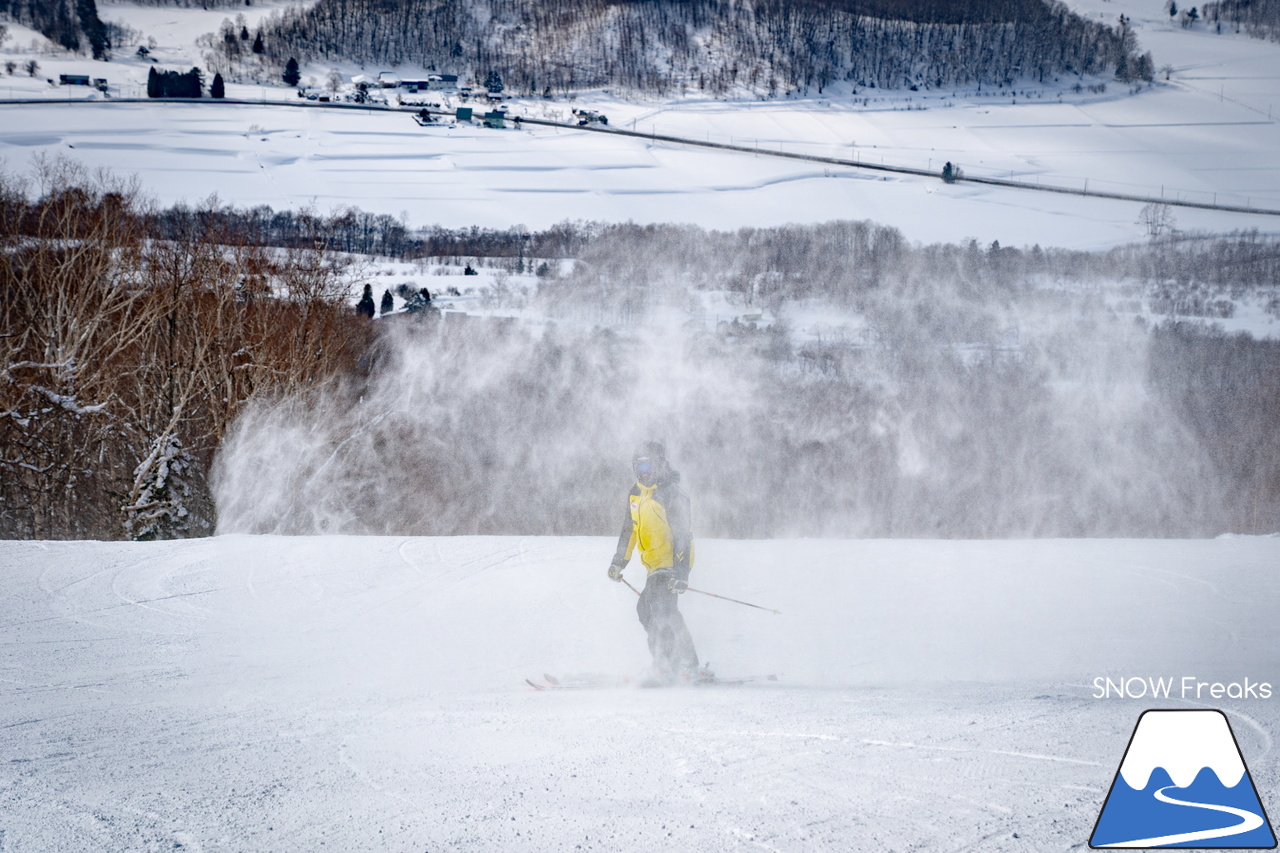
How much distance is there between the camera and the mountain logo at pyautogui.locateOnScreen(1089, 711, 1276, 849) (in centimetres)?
238

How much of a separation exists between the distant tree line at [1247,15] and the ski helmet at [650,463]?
2299 centimetres

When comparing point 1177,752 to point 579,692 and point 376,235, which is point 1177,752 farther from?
point 376,235

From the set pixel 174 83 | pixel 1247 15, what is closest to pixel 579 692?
pixel 1247 15

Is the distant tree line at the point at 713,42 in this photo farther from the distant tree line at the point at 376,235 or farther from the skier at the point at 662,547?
the skier at the point at 662,547

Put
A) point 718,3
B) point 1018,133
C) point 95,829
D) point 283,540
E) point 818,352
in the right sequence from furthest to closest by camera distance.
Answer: point 718,3, point 1018,133, point 818,352, point 283,540, point 95,829

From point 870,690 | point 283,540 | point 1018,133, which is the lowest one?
point 283,540

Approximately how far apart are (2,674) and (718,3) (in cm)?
2864

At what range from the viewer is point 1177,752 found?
274 cm

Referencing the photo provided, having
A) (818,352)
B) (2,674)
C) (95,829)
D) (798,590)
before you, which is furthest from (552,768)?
(818,352)

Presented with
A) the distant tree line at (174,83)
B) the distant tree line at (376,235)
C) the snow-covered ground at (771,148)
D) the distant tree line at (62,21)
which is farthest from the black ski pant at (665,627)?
the distant tree line at (62,21)

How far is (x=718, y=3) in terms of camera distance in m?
26.7

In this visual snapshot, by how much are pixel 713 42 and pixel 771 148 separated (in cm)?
685

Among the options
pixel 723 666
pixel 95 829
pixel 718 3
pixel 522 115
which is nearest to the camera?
pixel 95 829

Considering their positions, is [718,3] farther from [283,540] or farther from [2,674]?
[2,674]
